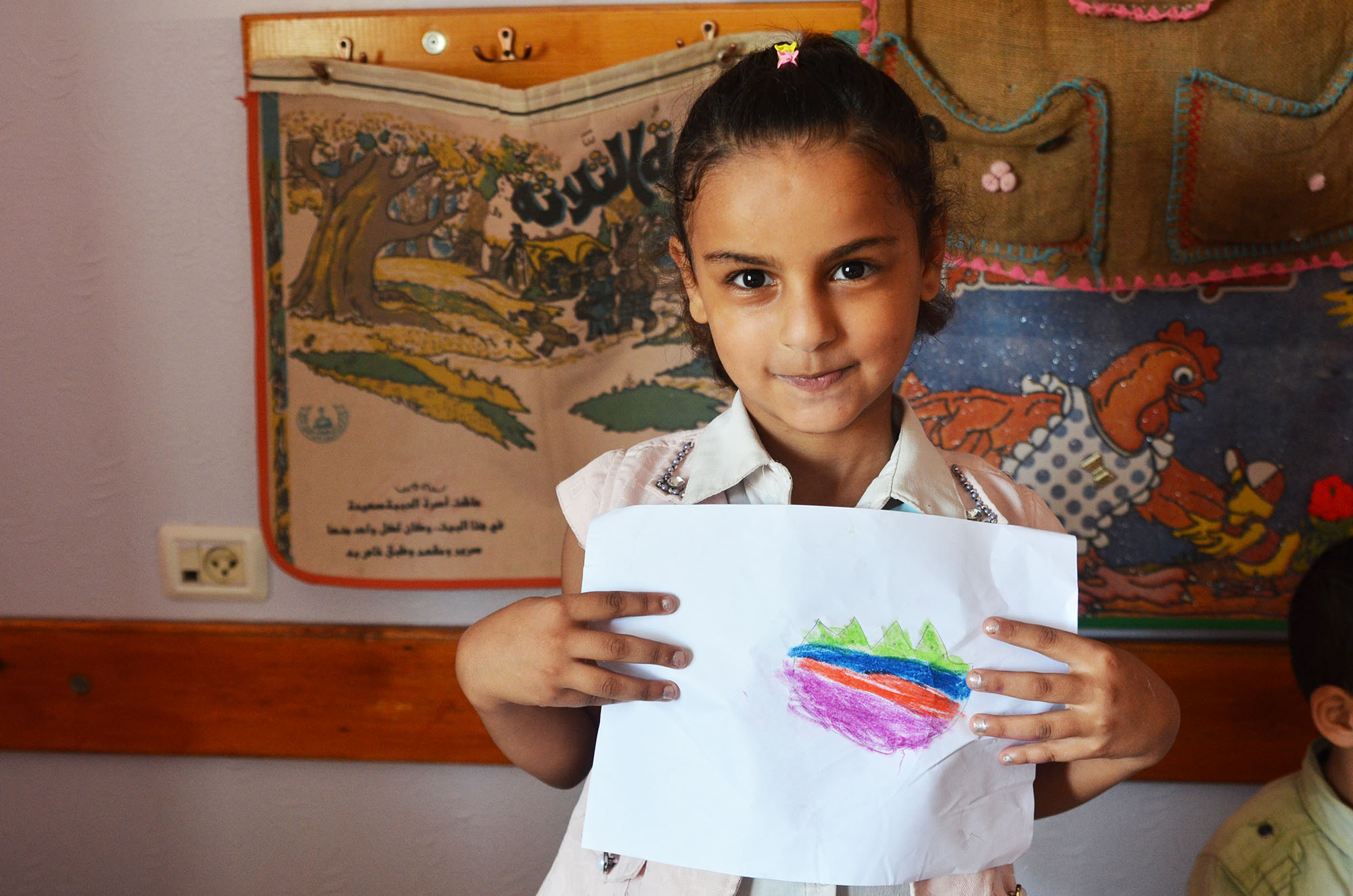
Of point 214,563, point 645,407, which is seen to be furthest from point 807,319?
point 214,563

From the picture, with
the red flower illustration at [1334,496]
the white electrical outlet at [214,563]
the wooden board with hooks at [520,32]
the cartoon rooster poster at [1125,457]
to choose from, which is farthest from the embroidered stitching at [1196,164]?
the white electrical outlet at [214,563]

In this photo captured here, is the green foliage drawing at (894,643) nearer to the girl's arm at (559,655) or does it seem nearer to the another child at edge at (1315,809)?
the girl's arm at (559,655)

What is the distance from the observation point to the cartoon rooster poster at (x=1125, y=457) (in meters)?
0.99

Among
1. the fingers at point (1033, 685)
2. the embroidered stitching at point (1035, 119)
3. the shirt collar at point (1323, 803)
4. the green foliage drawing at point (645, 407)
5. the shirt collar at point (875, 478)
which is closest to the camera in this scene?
the fingers at point (1033, 685)

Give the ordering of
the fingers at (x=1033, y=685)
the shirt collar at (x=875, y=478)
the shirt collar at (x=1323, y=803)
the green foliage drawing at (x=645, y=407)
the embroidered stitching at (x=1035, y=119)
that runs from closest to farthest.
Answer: the fingers at (x=1033, y=685), the shirt collar at (x=875, y=478), the shirt collar at (x=1323, y=803), the embroidered stitching at (x=1035, y=119), the green foliage drawing at (x=645, y=407)

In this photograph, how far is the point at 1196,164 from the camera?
92 cm

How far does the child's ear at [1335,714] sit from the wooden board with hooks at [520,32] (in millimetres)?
802

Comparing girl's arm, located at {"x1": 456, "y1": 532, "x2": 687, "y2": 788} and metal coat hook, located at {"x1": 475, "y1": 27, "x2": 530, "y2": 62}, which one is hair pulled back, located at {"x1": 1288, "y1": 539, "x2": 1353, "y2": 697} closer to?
girl's arm, located at {"x1": 456, "y1": 532, "x2": 687, "y2": 788}

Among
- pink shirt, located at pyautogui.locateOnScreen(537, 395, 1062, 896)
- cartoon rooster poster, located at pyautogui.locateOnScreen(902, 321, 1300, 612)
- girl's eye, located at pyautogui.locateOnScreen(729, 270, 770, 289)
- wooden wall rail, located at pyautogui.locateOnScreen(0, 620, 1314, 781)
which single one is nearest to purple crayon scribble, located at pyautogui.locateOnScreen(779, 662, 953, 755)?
pink shirt, located at pyautogui.locateOnScreen(537, 395, 1062, 896)

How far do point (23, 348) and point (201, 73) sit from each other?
1.30 feet

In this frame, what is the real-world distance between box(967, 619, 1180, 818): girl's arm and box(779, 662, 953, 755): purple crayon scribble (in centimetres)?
3

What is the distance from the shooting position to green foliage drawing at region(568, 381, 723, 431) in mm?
1025

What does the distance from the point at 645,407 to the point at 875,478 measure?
Result: 404 millimetres

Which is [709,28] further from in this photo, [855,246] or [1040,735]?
[1040,735]
